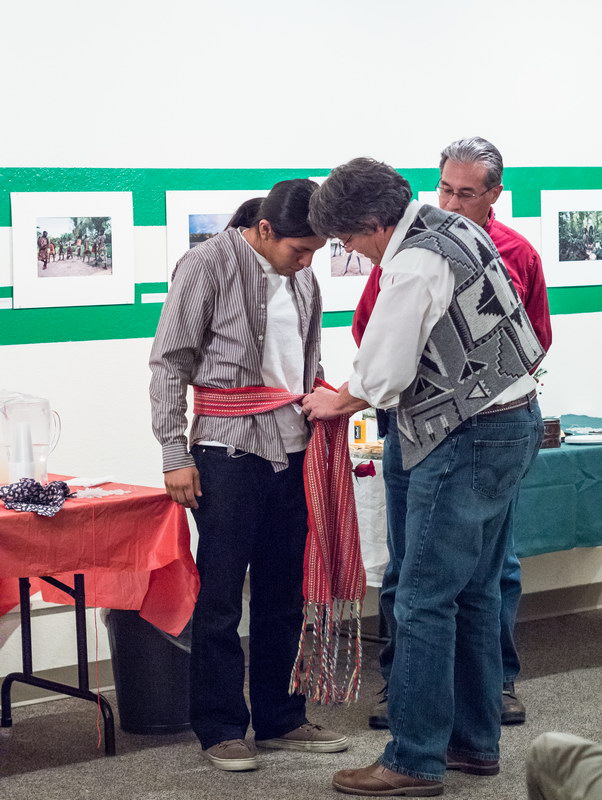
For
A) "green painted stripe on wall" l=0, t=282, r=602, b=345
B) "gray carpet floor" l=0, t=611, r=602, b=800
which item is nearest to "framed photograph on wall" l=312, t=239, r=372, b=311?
"green painted stripe on wall" l=0, t=282, r=602, b=345

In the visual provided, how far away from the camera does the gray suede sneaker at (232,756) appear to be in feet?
9.42

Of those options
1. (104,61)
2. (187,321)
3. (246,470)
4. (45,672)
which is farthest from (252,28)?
(45,672)

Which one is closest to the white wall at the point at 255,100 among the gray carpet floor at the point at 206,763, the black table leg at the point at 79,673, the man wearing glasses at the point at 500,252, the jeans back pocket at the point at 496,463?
the black table leg at the point at 79,673

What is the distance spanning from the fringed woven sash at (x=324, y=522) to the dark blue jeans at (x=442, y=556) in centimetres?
29

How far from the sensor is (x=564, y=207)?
4.45 m

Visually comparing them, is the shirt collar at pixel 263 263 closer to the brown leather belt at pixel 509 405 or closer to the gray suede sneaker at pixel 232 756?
the brown leather belt at pixel 509 405

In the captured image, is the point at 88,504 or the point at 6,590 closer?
the point at 88,504

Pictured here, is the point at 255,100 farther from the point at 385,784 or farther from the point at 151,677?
the point at 385,784

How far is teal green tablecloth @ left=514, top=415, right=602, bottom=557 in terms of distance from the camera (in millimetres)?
3705

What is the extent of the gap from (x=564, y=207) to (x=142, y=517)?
232 centimetres

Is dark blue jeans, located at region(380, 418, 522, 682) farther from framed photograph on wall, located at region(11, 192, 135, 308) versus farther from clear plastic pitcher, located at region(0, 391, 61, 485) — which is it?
framed photograph on wall, located at region(11, 192, 135, 308)

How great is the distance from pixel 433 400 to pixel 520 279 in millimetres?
824

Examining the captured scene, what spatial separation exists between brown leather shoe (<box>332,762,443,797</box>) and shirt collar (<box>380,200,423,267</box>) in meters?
1.18

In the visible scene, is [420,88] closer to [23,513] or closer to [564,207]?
[564,207]
